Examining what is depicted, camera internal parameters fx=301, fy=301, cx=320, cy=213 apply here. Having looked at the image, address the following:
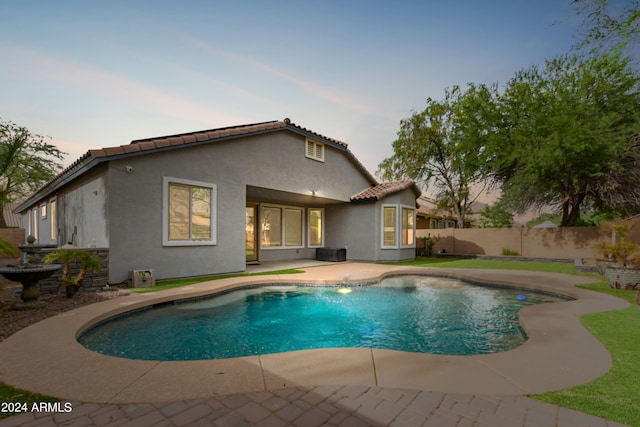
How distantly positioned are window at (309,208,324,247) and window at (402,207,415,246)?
15.4 feet

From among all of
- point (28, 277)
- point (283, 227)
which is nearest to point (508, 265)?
point (283, 227)

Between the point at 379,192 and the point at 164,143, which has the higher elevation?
the point at 164,143

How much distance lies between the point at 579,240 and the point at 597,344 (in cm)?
1773

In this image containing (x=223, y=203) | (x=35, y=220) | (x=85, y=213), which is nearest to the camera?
(x=85, y=213)

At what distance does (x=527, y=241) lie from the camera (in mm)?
19391

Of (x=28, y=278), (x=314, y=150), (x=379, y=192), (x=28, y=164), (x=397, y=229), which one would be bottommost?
(x=28, y=278)

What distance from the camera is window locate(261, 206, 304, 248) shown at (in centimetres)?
1565

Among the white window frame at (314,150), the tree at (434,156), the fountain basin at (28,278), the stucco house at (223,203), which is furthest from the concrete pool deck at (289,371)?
the tree at (434,156)

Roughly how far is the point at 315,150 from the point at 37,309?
452 inches

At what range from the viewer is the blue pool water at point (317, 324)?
5008 millimetres

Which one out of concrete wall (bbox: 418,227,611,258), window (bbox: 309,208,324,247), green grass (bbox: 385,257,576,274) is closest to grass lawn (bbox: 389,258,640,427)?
green grass (bbox: 385,257,576,274)

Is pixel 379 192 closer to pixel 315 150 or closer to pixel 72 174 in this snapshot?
pixel 315 150

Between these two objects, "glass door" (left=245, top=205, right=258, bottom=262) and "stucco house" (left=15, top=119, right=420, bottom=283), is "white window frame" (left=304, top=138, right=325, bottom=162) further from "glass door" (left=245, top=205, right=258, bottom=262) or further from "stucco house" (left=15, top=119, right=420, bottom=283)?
"glass door" (left=245, top=205, right=258, bottom=262)

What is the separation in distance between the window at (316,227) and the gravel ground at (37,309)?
10755 mm
